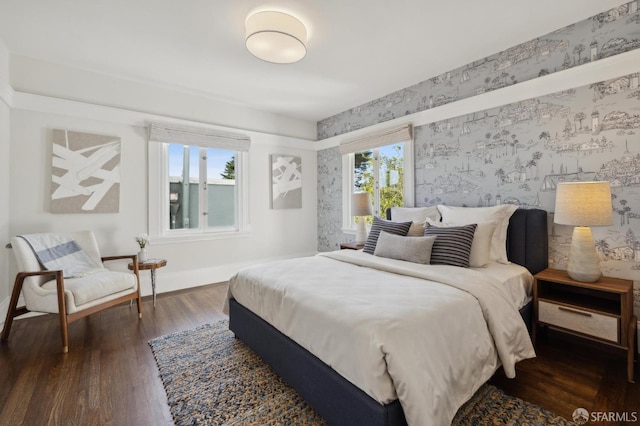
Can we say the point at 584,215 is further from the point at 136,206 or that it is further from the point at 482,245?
the point at 136,206

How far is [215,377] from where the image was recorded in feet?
6.29

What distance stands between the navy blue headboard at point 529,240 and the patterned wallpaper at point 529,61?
1304 mm

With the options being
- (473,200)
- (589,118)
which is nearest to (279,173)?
(473,200)

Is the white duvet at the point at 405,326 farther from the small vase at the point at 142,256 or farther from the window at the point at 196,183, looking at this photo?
the window at the point at 196,183

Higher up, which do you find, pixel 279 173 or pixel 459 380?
pixel 279 173

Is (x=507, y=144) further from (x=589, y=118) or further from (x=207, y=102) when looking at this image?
(x=207, y=102)

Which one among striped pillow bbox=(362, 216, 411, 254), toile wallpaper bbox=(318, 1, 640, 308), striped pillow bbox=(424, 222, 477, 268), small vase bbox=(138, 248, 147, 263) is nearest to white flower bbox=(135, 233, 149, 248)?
small vase bbox=(138, 248, 147, 263)

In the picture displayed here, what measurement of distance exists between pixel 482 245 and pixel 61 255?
3845 mm

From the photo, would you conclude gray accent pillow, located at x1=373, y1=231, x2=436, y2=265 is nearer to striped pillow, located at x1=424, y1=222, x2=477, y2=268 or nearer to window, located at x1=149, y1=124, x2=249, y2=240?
striped pillow, located at x1=424, y1=222, x2=477, y2=268

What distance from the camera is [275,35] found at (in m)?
2.24

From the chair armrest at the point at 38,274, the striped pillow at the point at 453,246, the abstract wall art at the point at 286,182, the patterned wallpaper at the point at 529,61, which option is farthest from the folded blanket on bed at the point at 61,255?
the patterned wallpaper at the point at 529,61

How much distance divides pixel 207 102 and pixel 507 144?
3805mm

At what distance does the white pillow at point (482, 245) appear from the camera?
2.40m

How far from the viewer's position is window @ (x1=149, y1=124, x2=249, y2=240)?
12.2 ft
